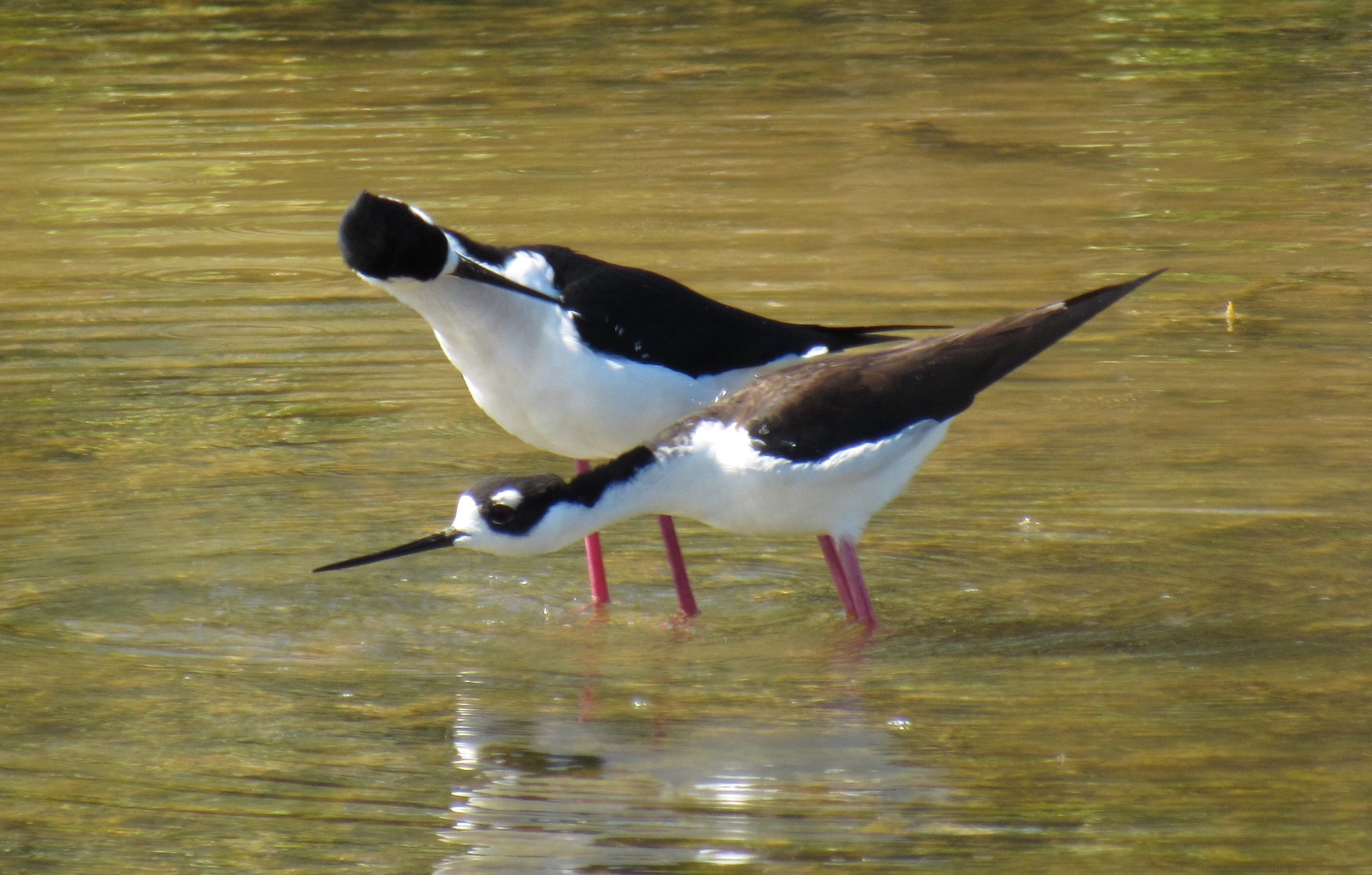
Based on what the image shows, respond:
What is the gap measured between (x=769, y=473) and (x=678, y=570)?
2.15 ft

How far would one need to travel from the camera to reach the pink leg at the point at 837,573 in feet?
18.5

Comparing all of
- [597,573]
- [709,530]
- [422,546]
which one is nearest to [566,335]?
[422,546]

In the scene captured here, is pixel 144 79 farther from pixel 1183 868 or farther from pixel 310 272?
pixel 1183 868

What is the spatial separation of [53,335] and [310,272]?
4.63 ft

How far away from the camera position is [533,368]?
17.9 feet

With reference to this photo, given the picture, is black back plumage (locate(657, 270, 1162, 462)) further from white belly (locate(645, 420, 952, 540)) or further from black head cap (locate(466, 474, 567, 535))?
black head cap (locate(466, 474, 567, 535))

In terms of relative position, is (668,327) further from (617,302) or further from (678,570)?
(678,570)

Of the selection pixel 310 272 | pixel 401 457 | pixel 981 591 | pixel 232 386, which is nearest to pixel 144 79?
pixel 310 272

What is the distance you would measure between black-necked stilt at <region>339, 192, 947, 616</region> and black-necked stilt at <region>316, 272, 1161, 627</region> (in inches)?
8.8

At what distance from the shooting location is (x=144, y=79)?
13.9 metres

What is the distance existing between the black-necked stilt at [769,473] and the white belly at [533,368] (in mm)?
187

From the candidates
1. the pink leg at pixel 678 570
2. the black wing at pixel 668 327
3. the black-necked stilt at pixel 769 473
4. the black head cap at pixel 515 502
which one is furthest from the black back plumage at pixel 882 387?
the pink leg at pixel 678 570

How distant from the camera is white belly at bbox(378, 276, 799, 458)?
5426 mm

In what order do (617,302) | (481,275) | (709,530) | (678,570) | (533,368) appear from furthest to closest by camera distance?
(709,530), (678,570), (617,302), (533,368), (481,275)
